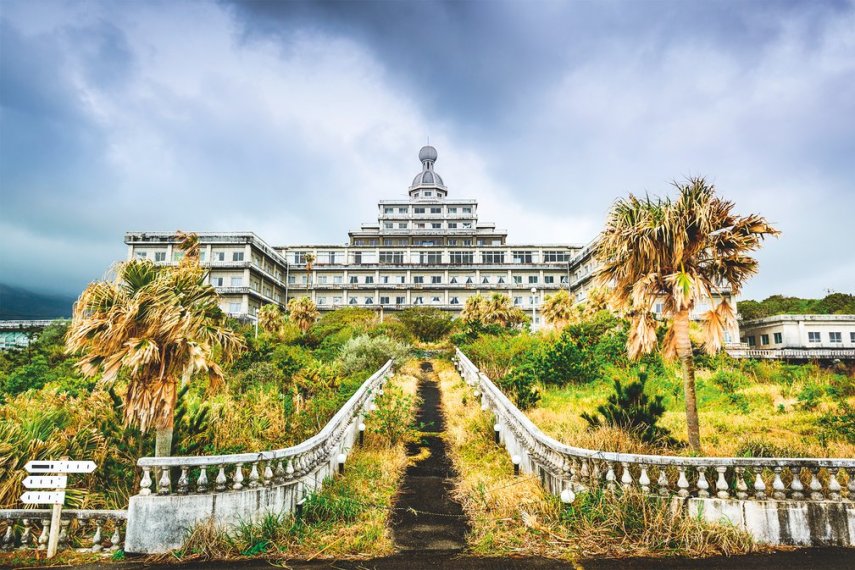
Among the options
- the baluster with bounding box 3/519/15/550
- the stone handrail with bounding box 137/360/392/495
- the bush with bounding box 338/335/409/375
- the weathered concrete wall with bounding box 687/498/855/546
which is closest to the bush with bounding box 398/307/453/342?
the bush with bounding box 338/335/409/375

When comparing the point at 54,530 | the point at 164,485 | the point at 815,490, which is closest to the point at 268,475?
the point at 164,485

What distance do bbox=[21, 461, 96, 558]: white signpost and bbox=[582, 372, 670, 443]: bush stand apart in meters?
8.52

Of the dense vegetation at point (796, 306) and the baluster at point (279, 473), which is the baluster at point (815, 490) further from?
the dense vegetation at point (796, 306)

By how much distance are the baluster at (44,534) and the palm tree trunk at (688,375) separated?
9857mm

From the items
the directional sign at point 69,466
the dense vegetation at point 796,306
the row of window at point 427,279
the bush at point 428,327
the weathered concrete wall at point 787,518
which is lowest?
the weathered concrete wall at point 787,518

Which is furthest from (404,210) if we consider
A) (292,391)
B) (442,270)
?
(292,391)

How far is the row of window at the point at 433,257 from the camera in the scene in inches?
3031

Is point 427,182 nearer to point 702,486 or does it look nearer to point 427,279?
point 427,279

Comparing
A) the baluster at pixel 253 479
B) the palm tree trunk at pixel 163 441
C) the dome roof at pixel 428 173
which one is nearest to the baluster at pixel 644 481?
the baluster at pixel 253 479

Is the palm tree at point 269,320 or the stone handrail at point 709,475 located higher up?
the palm tree at point 269,320

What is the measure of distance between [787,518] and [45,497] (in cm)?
978

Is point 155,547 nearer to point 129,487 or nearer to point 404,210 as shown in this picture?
point 129,487

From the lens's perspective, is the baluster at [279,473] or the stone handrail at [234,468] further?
the baluster at [279,473]

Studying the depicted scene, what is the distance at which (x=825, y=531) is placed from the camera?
6.71 meters
